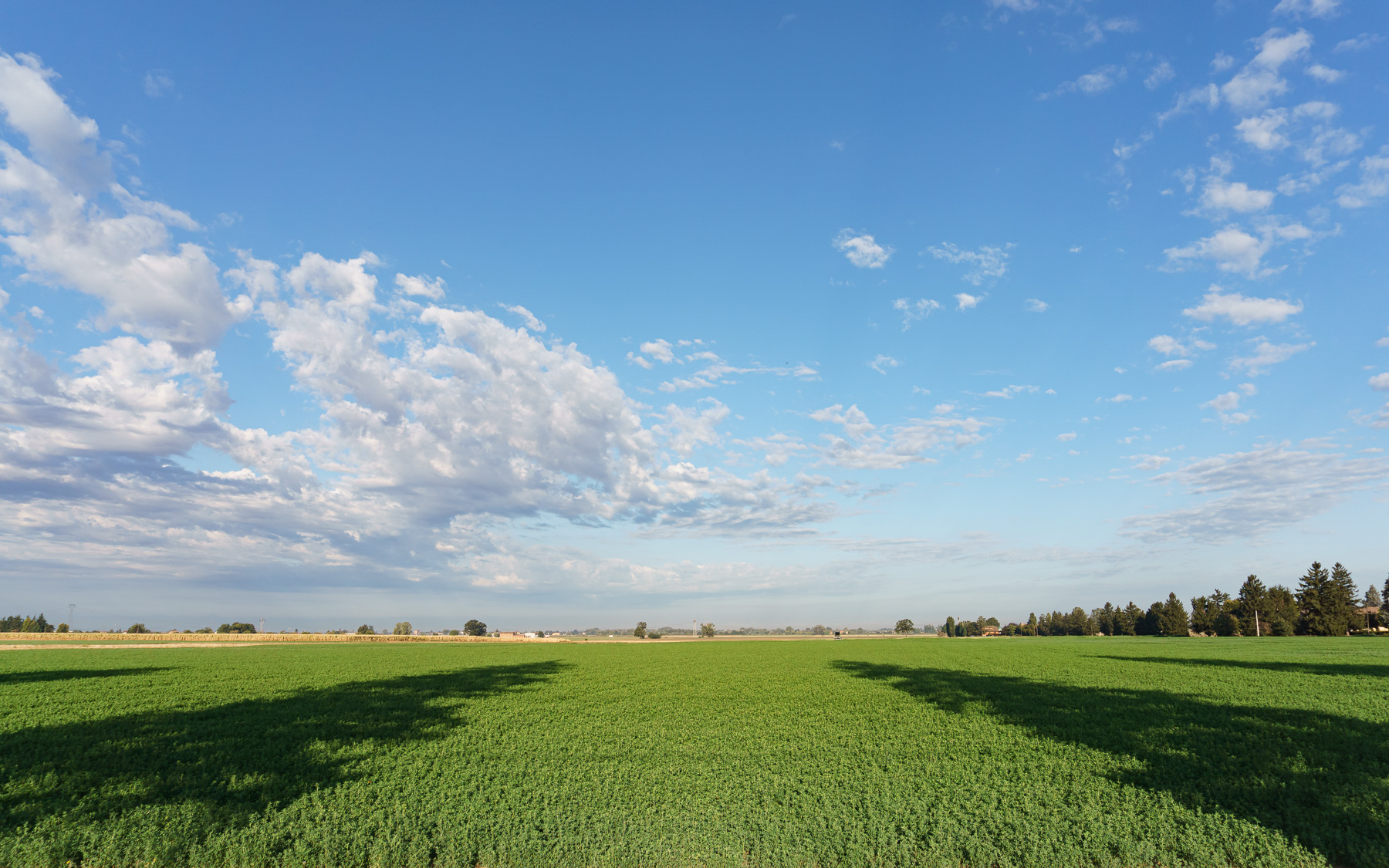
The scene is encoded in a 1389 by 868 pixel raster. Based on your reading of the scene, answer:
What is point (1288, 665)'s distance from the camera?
31562mm

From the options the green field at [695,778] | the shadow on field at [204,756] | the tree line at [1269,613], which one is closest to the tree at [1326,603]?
the tree line at [1269,613]

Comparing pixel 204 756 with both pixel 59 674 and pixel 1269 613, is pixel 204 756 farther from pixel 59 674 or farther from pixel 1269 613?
pixel 1269 613

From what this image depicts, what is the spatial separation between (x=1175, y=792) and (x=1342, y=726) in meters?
8.16

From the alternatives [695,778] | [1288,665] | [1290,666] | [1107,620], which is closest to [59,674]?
[695,778]

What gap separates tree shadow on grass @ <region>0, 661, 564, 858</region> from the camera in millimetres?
9089

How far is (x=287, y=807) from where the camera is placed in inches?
357

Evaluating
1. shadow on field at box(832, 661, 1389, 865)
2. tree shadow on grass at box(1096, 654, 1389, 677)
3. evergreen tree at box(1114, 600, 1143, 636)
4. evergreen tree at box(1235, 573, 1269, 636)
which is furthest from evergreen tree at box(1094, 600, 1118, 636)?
shadow on field at box(832, 661, 1389, 865)

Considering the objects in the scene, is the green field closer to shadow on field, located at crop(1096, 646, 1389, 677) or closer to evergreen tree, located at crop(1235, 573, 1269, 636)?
shadow on field, located at crop(1096, 646, 1389, 677)

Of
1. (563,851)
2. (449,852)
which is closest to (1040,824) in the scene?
(563,851)

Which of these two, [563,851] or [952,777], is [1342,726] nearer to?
[952,777]

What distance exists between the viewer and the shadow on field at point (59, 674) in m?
24.5

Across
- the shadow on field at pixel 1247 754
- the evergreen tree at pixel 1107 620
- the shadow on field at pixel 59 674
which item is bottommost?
the evergreen tree at pixel 1107 620

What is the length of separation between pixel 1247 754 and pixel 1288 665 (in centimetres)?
2808

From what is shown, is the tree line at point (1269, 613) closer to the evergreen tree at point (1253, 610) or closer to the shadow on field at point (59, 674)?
the evergreen tree at point (1253, 610)
